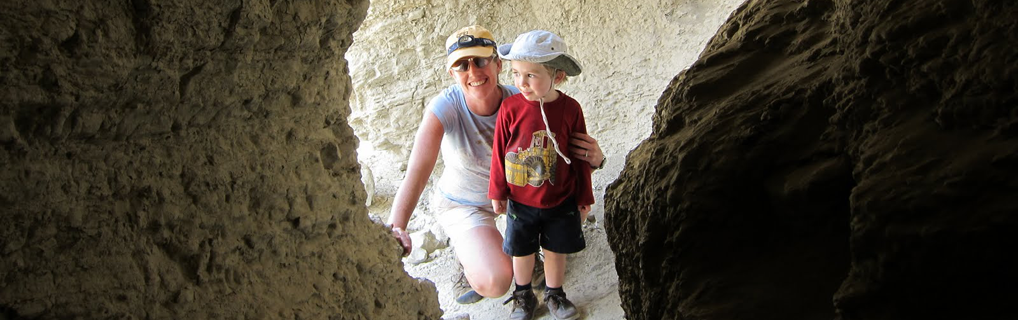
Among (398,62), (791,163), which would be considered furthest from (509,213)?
(398,62)

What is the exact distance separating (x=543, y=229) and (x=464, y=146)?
20.6 inches

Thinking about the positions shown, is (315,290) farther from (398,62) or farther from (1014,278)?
(398,62)

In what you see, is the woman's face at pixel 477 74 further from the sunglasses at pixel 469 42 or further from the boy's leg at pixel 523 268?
the boy's leg at pixel 523 268

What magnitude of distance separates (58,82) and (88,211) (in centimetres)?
21

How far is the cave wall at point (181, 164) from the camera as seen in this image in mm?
1017

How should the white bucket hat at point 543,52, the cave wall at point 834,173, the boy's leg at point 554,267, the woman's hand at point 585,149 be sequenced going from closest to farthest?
the cave wall at point 834,173
the white bucket hat at point 543,52
the woman's hand at point 585,149
the boy's leg at point 554,267

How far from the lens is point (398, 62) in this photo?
550 centimetres

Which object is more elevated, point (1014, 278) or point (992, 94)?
point (992, 94)

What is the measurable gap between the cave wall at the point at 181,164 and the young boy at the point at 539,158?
1.05 m

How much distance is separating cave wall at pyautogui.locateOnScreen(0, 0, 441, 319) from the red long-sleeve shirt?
106 cm

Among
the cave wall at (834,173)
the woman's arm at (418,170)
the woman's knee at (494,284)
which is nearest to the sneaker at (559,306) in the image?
the woman's knee at (494,284)

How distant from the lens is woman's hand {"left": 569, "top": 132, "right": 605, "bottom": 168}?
106 inches

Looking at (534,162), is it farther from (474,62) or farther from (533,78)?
(474,62)

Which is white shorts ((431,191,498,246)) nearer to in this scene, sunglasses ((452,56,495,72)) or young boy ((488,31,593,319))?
young boy ((488,31,593,319))
